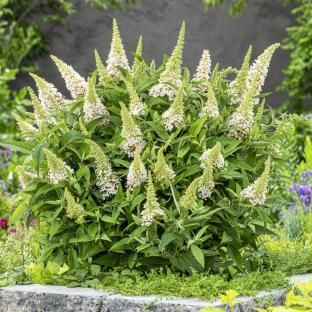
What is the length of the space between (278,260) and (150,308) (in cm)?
107

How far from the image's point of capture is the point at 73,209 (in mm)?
3150

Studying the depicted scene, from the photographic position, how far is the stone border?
2.85m

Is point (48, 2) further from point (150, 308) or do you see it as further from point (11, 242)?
point (150, 308)

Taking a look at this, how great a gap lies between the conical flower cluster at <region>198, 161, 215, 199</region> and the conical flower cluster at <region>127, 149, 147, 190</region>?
0.25 m

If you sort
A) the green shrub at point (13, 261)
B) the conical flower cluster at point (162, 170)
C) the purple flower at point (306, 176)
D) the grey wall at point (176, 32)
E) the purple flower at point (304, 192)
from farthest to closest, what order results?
the grey wall at point (176, 32) → the purple flower at point (306, 176) → the purple flower at point (304, 192) → the green shrub at point (13, 261) → the conical flower cluster at point (162, 170)

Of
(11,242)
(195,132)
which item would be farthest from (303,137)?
(195,132)

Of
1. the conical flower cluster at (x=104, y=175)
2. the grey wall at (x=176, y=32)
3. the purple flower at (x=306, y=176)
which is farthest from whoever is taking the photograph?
the grey wall at (x=176, y=32)

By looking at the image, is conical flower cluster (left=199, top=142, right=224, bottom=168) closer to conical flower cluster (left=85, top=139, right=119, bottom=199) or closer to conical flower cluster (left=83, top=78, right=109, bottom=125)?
conical flower cluster (left=85, top=139, right=119, bottom=199)

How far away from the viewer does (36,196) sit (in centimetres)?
331

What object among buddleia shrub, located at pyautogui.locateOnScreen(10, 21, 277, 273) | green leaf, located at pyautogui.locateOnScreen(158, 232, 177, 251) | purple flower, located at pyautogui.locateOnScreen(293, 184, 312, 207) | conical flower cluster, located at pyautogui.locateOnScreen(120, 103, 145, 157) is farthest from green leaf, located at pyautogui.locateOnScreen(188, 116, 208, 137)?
purple flower, located at pyautogui.locateOnScreen(293, 184, 312, 207)

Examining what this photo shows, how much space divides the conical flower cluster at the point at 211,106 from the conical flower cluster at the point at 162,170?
340mm

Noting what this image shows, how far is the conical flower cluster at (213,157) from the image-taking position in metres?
3.11

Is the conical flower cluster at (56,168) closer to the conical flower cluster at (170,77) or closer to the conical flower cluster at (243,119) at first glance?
the conical flower cluster at (170,77)

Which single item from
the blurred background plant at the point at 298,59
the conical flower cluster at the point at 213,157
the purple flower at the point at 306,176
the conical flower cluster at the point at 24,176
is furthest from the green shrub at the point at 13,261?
the blurred background plant at the point at 298,59
